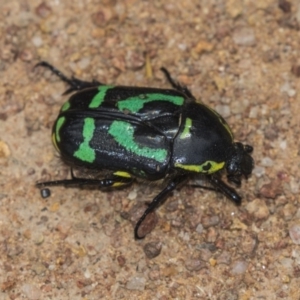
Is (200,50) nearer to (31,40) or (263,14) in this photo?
(263,14)

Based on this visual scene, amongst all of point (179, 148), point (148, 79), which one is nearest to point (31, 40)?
point (148, 79)

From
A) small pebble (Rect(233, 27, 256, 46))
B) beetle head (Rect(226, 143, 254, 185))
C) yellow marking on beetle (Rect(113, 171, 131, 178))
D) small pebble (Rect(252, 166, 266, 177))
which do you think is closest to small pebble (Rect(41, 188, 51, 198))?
yellow marking on beetle (Rect(113, 171, 131, 178))

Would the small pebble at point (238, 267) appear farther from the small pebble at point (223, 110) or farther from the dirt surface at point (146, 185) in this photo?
the small pebble at point (223, 110)

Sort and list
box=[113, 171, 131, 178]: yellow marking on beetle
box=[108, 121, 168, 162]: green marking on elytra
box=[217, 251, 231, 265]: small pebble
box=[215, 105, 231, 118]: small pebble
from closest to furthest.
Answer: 1. box=[108, 121, 168, 162]: green marking on elytra
2. box=[113, 171, 131, 178]: yellow marking on beetle
3. box=[217, 251, 231, 265]: small pebble
4. box=[215, 105, 231, 118]: small pebble

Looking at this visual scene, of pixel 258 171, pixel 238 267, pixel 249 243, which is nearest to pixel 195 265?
pixel 238 267

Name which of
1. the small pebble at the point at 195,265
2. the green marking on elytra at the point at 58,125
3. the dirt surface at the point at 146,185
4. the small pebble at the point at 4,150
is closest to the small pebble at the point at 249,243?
the dirt surface at the point at 146,185

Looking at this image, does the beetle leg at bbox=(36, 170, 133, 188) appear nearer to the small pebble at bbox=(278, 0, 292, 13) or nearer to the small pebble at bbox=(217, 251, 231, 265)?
the small pebble at bbox=(217, 251, 231, 265)

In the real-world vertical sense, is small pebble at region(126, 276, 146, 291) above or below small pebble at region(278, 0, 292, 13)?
below
